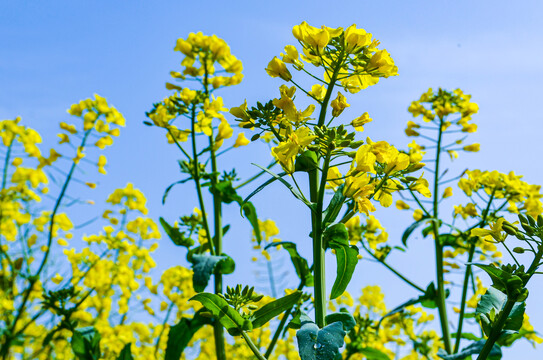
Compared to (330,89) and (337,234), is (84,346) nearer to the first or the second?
(337,234)

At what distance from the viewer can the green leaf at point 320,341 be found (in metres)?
1.27

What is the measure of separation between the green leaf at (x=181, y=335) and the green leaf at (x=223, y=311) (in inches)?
29.7

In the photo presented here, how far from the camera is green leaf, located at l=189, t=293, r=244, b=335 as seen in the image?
60.2 inches

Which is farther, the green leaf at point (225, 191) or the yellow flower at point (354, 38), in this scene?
the green leaf at point (225, 191)

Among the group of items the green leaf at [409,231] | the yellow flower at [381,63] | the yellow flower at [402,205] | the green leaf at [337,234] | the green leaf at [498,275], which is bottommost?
the green leaf at [498,275]

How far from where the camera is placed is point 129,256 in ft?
13.4

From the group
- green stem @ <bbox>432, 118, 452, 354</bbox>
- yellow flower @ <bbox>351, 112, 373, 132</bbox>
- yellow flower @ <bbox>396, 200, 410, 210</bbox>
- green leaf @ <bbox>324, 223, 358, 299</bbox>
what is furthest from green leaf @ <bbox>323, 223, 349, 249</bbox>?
yellow flower @ <bbox>396, 200, 410, 210</bbox>

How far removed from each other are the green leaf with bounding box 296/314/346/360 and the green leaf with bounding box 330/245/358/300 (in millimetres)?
290

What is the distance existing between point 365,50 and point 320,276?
73 cm

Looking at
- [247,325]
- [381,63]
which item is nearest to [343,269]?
[247,325]

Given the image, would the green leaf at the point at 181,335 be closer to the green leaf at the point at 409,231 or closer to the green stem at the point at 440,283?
the green leaf at the point at 409,231

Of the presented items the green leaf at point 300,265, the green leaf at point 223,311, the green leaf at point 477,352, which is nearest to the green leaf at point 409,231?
the green leaf at point 300,265

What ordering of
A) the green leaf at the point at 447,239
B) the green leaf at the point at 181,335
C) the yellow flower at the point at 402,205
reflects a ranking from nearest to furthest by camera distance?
the green leaf at the point at 181,335 < the green leaf at the point at 447,239 < the yellow flower at the point at 402,205

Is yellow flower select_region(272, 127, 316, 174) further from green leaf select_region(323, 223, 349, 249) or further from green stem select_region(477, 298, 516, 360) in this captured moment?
green stem select_region(477, 298, 516, 360)
